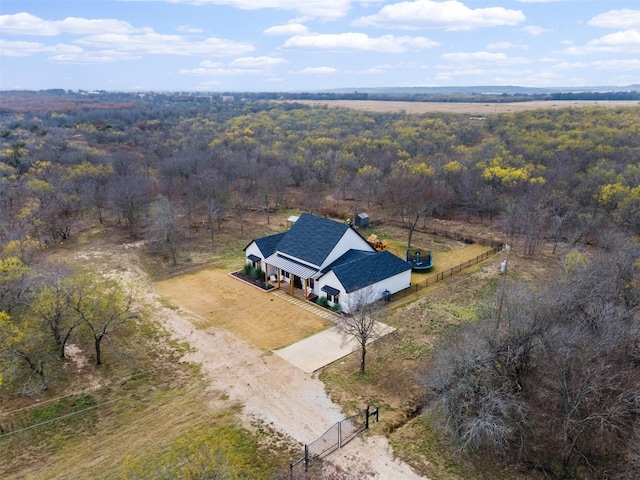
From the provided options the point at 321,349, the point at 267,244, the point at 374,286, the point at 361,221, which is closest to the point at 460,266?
the point at 374,286

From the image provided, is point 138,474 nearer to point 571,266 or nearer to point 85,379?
point 85,379

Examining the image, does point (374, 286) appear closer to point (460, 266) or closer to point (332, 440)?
point (460, 266)

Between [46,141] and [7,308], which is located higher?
[46,141]

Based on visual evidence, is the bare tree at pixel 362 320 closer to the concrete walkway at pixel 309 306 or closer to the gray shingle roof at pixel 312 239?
the concrete walkway at pixel 309 306

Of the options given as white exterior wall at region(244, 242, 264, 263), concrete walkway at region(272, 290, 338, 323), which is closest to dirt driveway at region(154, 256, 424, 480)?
concrete walkway at region(272, 290, 338, 323)

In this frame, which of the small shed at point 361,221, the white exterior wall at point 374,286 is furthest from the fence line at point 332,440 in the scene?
the small shed at point 361,221

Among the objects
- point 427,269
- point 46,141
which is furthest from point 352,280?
point 46,141
